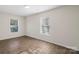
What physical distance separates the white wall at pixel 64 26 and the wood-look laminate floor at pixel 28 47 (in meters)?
0.09

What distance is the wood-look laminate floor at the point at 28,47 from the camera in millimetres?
1321

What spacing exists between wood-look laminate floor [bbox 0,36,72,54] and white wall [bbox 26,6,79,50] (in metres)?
0.09

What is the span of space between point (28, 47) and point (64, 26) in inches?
26.5

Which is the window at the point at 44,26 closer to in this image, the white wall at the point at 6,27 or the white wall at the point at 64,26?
the white wall at the point at 64,26

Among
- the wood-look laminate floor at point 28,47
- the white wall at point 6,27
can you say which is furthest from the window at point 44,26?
the white wall at point 6,27

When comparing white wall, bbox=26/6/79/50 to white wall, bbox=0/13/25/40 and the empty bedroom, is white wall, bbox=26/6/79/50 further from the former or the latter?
white wall, bbox=0/13/25/40

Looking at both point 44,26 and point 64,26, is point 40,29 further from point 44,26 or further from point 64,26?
point 64,26

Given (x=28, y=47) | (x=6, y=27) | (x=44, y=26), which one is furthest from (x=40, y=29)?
(x=6, y=27)

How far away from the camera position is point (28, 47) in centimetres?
137

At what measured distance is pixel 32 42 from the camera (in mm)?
1409

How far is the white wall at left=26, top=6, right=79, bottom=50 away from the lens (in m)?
1.28
